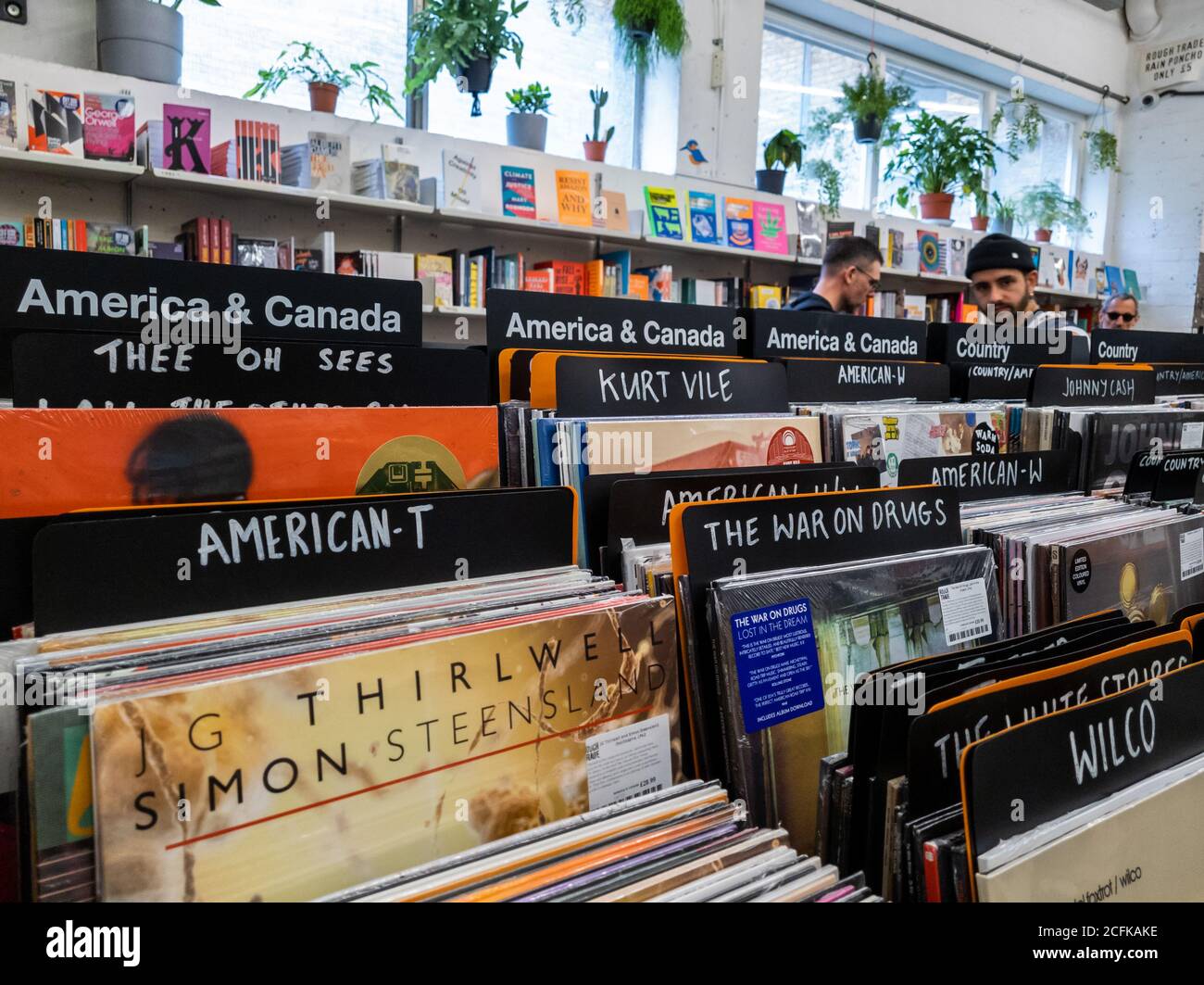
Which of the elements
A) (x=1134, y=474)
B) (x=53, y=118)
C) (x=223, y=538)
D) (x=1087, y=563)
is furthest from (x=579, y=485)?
(x=53, y=118)

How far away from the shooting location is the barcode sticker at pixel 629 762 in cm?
76

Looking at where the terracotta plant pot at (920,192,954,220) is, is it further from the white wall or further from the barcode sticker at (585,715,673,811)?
the barcode sticker at (585,715,673,811)

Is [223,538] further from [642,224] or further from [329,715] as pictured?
[642,224]

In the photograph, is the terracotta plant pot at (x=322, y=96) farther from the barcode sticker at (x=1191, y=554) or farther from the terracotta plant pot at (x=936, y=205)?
the terracotta plant pot at (x=936, y=205)

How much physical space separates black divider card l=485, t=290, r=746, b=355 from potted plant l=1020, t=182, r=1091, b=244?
747 cm

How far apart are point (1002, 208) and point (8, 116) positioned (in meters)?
7.02

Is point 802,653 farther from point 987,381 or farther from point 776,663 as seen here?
point 987,381

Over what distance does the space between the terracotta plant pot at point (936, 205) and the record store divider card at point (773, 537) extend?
6512 millimetres

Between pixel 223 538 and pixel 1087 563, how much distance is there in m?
1.05

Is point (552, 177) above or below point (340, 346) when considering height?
above

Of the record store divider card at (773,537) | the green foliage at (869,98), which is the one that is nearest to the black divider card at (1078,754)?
the record store divider card at (773,537)

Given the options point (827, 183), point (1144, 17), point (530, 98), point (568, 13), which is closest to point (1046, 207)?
point (1144, 17)

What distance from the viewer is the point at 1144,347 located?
260 cm

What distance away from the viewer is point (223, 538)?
0.74 meters
